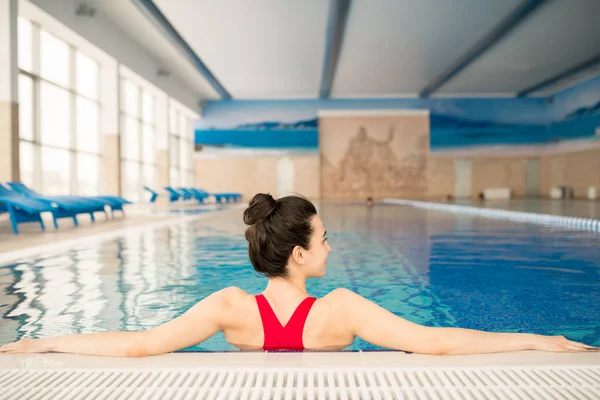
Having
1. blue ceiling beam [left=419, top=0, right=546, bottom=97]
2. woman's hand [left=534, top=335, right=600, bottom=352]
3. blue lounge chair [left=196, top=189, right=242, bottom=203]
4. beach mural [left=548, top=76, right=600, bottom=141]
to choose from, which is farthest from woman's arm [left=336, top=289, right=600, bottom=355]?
beach mural [left=548, top=76, right=600, bottom=141]

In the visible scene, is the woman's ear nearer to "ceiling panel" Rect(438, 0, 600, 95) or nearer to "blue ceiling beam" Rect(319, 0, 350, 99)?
"blue ceiling beam" Rect(319, 0, 350, 99)

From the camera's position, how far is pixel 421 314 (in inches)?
120

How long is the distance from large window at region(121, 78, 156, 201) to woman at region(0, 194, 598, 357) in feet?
48.5

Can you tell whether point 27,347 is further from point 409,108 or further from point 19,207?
point 409,108

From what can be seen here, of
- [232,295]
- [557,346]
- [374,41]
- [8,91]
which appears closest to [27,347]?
[232,295]

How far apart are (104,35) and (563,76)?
1772cm

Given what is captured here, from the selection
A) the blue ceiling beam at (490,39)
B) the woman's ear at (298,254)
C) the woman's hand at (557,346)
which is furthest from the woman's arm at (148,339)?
the blue ceiling beam at (490,39)

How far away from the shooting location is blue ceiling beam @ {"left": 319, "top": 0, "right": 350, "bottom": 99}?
13.2m

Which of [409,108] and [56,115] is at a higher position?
[409,108]

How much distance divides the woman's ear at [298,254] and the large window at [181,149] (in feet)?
68.8

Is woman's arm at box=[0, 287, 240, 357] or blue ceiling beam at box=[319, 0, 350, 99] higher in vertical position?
blue ceiling beam at box=[319, 0, 350, 99]

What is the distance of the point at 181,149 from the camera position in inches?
993

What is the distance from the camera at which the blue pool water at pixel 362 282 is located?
2865 millimetres

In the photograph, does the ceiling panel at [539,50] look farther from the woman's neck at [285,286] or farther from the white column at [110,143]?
the woman's neck at [285,286]
